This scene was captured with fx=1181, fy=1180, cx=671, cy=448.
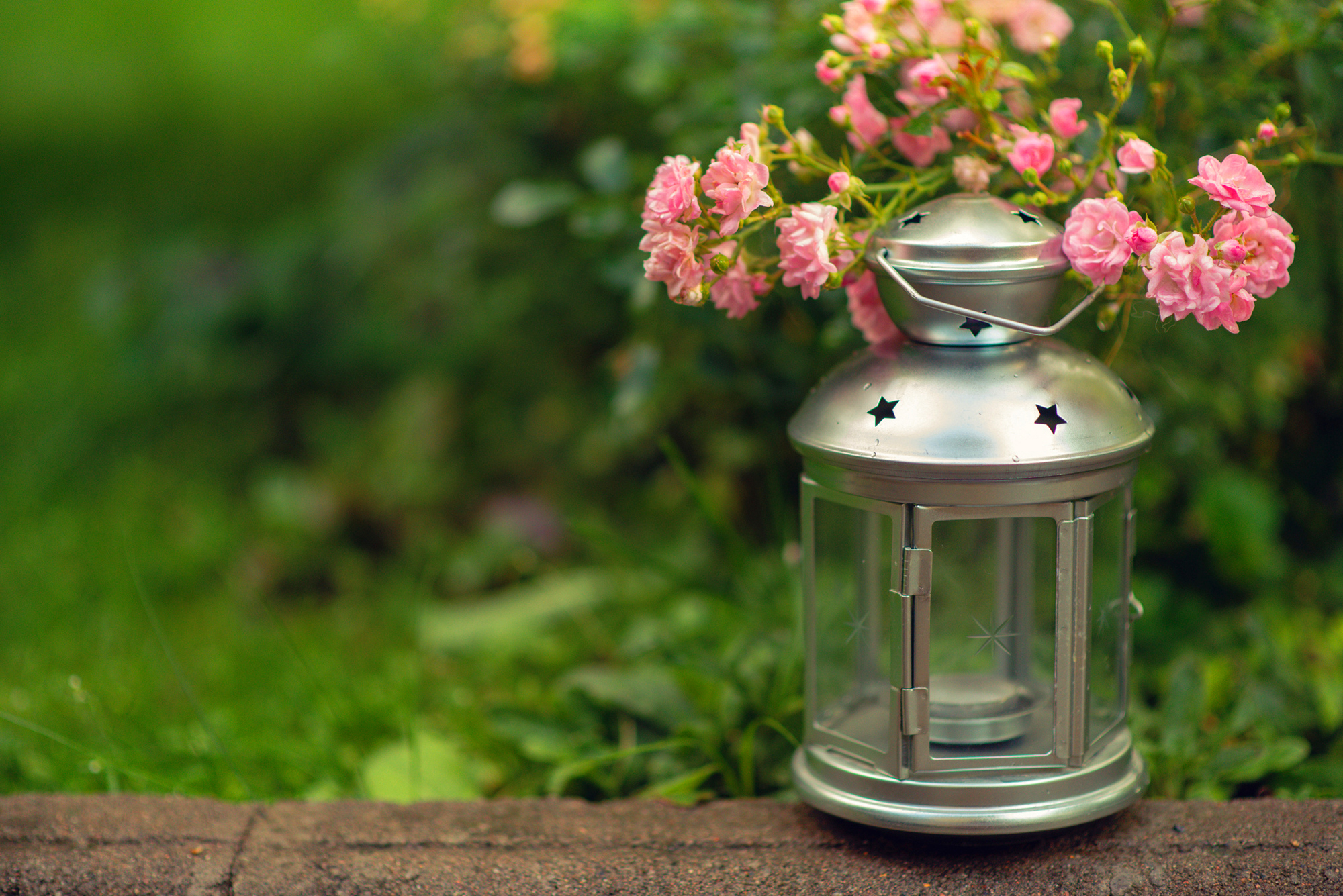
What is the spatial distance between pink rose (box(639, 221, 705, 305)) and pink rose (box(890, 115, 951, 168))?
1.16ft

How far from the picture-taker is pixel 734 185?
4.42 feet

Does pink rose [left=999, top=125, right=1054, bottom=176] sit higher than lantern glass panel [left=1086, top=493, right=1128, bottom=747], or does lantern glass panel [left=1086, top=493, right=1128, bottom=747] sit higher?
pink rose [left=999, top=125, right=1054, bottom=176]

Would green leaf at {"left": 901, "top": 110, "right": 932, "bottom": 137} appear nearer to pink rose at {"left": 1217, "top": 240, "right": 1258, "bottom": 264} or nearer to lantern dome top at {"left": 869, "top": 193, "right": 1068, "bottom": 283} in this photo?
lantern dome top at {"left": 869, "top": 193, "right": 1068, "bottom": 283}

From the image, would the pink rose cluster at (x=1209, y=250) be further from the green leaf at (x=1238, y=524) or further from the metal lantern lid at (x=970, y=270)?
the green leaf at (x=1238, y=524)

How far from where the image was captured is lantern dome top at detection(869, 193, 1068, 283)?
1.38m

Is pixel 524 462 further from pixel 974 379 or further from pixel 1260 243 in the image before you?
pixel 1260 243

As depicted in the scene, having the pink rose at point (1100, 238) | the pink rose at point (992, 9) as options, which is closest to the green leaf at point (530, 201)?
the pink rose at point (992, 9)

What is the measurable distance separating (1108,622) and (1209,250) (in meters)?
0.54

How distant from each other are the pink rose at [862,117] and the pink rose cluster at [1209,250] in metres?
0.32

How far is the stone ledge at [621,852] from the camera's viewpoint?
147 cm

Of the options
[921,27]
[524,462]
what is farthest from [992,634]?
[524,462]

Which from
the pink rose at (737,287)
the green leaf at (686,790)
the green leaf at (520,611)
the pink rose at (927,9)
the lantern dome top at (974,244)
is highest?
the pink rose at (927,9)

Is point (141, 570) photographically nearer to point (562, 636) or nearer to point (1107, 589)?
point (562, 636)

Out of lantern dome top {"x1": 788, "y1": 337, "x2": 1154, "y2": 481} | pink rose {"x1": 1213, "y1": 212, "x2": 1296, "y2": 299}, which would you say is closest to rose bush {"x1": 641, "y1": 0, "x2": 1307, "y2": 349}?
pink rose {"x1": 1213, "y1": 212, "x2": 1296, "y2": 299}
